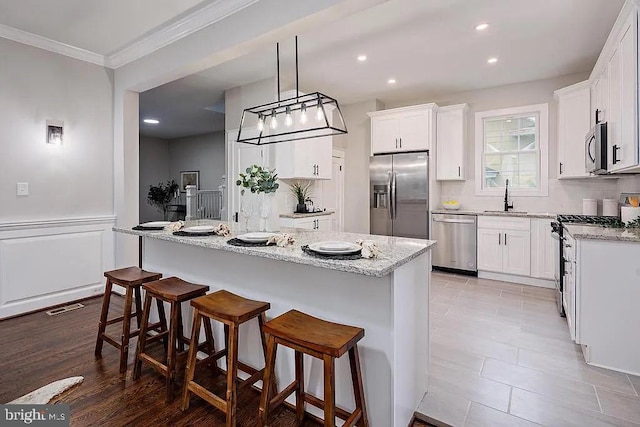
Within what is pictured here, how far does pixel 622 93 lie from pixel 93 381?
4.29 meters

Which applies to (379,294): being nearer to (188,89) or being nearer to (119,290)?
(119,290)

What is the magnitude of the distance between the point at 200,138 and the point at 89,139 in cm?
590

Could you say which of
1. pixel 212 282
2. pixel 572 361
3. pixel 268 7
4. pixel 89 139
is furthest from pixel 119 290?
pixel 572 361

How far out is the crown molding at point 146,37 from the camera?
105 inches

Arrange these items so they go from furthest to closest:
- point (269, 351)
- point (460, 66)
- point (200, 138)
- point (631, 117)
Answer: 1. point (200, 138)
2. point (460, 66)
3. point (631, 117)
4. point (269, 351)

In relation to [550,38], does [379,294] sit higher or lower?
lower

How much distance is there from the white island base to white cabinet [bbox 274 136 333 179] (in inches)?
93.8

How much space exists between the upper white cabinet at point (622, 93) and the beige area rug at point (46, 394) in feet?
10.6

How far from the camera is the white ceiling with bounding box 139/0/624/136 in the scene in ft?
9.65

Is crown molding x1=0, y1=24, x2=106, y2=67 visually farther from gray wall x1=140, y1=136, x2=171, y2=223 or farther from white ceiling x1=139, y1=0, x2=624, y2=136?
gray wall x1=140, y1=136, x2=171, y2=223

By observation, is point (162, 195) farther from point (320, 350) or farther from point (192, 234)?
point (320, 350)

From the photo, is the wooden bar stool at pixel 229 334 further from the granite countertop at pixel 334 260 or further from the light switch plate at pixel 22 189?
the light switch plate at pixel 22 189

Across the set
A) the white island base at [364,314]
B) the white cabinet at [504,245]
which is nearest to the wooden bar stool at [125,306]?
the white island base at [364,314]

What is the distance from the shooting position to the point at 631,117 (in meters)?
2.32
